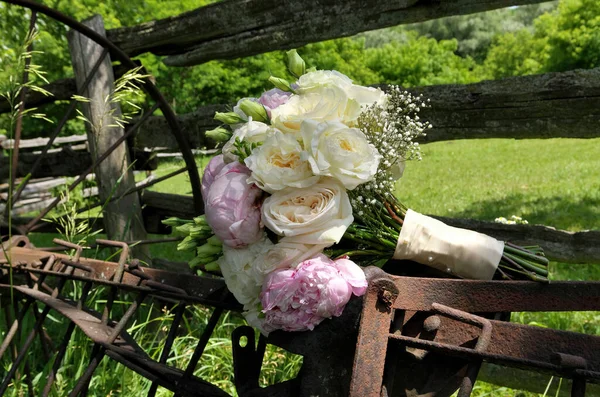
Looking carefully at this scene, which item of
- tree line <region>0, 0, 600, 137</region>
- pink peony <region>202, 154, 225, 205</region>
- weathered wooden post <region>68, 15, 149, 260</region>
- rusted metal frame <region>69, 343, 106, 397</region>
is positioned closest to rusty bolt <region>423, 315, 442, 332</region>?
pink peony <region>202, 154, 225, 205</region>

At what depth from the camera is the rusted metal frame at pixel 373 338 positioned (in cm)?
90

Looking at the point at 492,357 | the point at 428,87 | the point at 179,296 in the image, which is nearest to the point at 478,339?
the point at 492,357

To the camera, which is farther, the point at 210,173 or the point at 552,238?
the point at 552,238

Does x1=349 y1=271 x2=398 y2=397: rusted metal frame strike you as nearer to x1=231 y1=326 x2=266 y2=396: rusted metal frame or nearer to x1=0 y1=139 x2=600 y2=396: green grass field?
x1=231 y1=326 x2=266 y2=396: rusted metal frame

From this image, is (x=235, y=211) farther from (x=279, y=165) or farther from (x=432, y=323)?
(x=432, y=323)

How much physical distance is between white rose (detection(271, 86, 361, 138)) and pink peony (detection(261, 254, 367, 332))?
0.85 ft

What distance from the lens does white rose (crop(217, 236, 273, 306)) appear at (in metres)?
1.09

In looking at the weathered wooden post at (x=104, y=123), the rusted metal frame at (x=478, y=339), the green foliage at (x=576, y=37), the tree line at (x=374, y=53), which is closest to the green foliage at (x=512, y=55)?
the tree line at (x=374, y=53)

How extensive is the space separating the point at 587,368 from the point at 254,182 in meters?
0.61

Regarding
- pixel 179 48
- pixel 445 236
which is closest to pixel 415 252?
pixel 445 236

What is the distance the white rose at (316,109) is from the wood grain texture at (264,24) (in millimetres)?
1419

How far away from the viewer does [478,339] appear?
2.97 ft

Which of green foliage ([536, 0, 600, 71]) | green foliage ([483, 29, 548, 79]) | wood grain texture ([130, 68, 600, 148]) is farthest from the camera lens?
green foliage ([483, 29, 548, 79])

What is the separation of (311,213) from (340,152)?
0.12 metres
